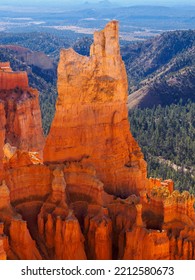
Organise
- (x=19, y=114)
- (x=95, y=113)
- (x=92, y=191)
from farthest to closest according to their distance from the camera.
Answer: (x=19, y=114)
(x=95, y=113)
(x=92, y=191)

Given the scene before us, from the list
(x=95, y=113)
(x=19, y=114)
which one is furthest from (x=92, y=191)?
(x=19, y=114)

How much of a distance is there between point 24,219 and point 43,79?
328 ft

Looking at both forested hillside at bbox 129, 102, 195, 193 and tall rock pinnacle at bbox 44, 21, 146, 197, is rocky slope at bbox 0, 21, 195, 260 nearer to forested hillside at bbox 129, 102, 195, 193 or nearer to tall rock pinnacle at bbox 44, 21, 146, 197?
tall rock pinnacle at bbox 44, 21, 146, 197

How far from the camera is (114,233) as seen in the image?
22312mm

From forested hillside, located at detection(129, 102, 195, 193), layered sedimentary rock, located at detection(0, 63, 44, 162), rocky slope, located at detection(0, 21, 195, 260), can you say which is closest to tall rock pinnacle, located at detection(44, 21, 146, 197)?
rocky slope, located at detection(0, 21, 195, 260)

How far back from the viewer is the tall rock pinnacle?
23766mm

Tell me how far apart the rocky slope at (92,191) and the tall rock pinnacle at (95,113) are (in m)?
0.04

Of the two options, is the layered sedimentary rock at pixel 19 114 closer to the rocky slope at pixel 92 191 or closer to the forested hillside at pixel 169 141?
the forested hillside at pixel 169 141

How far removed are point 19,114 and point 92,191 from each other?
20.4 metres

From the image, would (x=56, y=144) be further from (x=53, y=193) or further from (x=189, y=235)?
(x=189, y=235)

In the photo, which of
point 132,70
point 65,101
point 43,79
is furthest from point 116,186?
point 132,70

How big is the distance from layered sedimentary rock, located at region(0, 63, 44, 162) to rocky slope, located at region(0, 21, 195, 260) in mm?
14571

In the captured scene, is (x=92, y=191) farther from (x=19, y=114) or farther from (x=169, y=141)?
(x=169, y=141)

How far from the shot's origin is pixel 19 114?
42.0 meters
